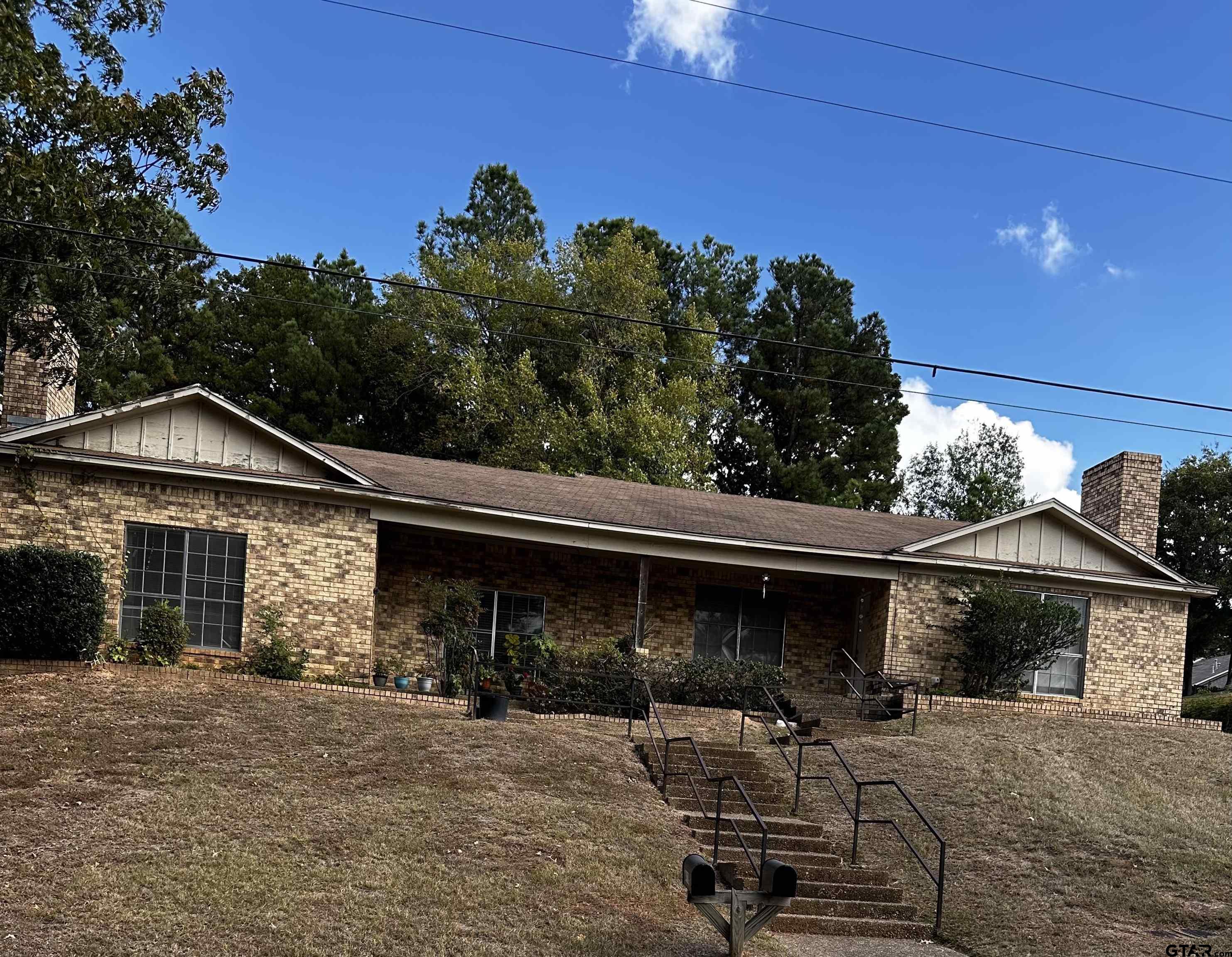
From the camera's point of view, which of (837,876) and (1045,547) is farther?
(1045,547)

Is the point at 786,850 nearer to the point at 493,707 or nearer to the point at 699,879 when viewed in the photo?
the point at 699,879

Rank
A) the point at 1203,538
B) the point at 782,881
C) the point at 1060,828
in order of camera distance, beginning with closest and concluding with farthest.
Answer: the point at 782,881, the point at 1060,828, the point at 1203,538

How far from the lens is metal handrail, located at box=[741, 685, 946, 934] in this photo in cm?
1036

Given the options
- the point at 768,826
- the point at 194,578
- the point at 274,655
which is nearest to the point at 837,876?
the point at 768,826

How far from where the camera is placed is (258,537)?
17.0 meters

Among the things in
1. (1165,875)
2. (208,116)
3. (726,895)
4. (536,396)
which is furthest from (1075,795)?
(536,396)

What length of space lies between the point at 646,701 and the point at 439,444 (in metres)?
19.7

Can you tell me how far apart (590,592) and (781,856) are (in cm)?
903

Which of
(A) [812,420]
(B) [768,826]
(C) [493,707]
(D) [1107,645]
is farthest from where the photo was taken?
(A) [812,420]

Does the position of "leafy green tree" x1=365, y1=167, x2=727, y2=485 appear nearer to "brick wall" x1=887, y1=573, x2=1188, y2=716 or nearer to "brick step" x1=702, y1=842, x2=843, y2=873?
"brick wall" x1=887, y1=573, x2=1188, y2=716

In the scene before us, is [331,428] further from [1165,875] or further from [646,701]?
[1165,875]

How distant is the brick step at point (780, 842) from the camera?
38.1 ft

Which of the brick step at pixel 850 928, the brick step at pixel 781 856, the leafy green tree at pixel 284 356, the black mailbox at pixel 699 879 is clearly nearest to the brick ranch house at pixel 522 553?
the brick step at pixel 781 856

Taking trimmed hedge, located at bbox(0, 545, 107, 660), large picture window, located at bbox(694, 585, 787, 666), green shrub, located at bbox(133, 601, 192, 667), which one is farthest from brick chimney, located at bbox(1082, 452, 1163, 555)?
trimmed hedge, located at bbox(0, 545, 107, 660)
